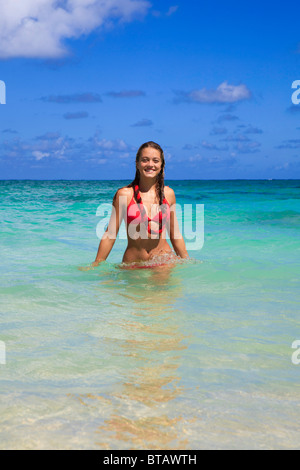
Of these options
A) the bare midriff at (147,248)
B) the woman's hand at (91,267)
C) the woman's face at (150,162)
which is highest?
the woman's face at (150,162)

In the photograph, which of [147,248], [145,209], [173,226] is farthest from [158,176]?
[147,248]

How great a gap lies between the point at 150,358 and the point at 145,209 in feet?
8.81

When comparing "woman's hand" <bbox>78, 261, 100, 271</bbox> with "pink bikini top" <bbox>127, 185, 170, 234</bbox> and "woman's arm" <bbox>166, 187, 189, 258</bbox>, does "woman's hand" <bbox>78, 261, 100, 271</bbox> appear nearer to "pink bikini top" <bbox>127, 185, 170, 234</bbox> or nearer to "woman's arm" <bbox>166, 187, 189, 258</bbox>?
"pink bikini top" <bbox>127, 185, 170, 234</bbox>

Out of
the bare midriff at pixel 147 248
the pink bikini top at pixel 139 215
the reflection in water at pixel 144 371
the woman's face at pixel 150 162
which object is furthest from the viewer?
the bare midriff at pixel 147 248

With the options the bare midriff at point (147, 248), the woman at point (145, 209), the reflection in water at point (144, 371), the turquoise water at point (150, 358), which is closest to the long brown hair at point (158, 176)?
the woman at point (145, 209)

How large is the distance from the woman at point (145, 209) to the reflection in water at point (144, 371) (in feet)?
2.78

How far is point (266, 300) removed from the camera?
14.0 ft

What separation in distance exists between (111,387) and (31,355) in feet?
2.26

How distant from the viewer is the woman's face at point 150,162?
5133mm

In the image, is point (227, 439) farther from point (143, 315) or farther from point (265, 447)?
point (143, 315)

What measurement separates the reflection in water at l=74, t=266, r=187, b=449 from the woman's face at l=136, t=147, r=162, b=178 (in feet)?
4.39

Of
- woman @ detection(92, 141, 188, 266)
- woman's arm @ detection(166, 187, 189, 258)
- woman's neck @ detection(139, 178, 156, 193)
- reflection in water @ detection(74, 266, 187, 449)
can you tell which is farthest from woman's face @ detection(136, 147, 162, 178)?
reflection in water @ detection(74, 266, 187, 449)

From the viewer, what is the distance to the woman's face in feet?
16.8

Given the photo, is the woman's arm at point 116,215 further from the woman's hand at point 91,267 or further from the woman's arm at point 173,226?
the woman's arm at point 173,226
